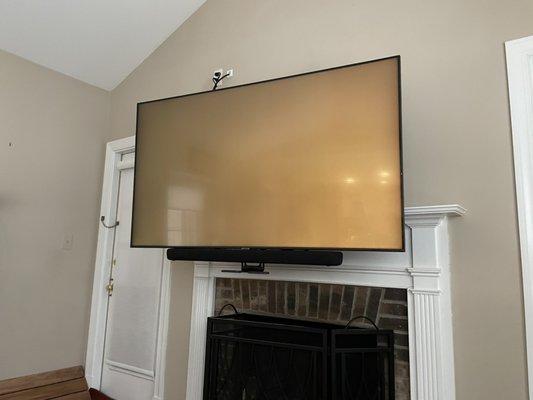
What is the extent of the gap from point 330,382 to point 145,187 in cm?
147

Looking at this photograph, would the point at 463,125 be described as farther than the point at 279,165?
No

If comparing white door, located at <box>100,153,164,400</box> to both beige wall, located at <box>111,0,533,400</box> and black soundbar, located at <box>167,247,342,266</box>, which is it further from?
beige wall, located at <box>111,0,533,400</box>

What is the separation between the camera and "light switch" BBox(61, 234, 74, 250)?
3.12m

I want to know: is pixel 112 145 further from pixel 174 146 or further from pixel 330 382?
pixel 330 382

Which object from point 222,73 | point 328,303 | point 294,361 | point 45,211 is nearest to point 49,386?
point 45,211

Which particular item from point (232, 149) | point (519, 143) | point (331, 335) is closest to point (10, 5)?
point (232, 149)

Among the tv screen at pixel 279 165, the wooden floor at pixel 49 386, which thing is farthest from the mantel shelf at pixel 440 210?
the wooden floor at pixel 49 386

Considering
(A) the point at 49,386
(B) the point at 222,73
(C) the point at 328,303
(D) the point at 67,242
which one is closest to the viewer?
(C) the point at 328,303

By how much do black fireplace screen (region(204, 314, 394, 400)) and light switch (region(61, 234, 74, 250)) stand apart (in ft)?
5.17

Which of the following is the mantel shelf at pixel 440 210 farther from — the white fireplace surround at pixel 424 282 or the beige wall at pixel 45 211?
the beige wall at pixel 45 211

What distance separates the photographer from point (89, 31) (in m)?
2.94

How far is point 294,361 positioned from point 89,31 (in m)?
2.63

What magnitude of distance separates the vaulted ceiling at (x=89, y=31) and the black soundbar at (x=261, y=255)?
1.75 m

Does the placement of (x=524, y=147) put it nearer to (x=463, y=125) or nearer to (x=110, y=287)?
(x=463, y=125)
